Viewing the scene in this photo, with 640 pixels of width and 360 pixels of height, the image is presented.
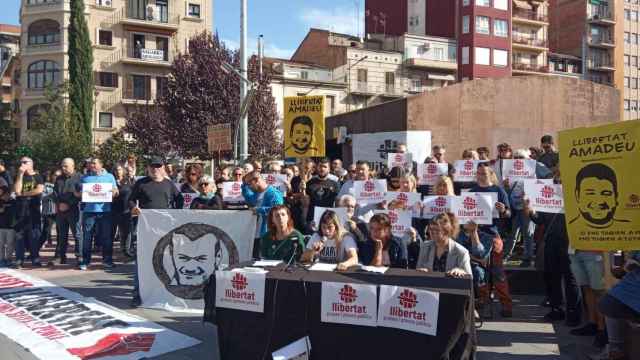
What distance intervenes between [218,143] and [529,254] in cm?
937

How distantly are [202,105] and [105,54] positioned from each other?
17.8m

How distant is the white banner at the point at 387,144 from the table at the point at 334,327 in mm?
11682

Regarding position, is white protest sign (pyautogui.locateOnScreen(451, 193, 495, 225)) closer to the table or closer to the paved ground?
the paved ground

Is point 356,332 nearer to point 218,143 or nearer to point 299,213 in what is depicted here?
point 299,213

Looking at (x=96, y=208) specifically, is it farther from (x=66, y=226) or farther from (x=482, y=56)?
(x=482, y=56)

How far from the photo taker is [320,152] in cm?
1165

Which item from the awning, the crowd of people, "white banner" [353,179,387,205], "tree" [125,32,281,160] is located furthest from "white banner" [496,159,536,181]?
the awning

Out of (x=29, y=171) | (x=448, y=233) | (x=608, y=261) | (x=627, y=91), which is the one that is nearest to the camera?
(x=608, y=261)

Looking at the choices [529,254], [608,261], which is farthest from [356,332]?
[529,254]

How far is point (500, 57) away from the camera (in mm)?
62562

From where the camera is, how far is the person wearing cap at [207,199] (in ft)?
30.1

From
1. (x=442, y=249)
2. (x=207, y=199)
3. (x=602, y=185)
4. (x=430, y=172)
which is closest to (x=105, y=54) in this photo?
(x=430, y=172)

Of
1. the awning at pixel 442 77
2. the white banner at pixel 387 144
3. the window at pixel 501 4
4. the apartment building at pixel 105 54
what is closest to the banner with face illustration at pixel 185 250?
the white banner at pixel 387 144

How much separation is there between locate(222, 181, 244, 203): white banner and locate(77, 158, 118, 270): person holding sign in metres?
2.10
